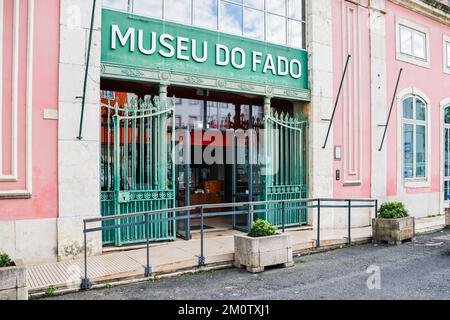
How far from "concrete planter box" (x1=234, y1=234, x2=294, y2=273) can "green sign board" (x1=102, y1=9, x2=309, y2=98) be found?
381cm

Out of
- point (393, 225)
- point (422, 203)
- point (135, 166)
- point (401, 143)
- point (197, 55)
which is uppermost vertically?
point (197, 55)

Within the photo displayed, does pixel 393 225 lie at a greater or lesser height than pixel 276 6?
lesser

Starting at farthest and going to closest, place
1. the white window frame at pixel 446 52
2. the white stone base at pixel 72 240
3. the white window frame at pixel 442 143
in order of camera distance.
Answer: the white window frame at pixel 446 52
the white window frame at pixel 442 143
the white stone base at pixel 72 240

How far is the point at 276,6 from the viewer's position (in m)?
10.2

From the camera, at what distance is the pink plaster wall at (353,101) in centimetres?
1077

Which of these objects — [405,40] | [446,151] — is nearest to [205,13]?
[405,40]

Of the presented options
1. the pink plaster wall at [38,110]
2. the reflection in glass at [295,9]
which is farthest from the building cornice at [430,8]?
the pink plaster wall at [38,110]

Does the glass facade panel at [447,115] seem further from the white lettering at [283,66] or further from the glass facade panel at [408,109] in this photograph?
the white lettering at [283,66]

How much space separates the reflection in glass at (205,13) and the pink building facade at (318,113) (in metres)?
2.14

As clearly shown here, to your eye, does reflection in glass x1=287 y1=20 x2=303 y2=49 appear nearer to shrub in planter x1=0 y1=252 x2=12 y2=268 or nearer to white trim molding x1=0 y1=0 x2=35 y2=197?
white trim molding x1=0 y1=0 x2=35 y2=197

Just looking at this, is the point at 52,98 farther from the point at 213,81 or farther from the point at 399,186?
the point at 399,186

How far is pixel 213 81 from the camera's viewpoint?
883cm

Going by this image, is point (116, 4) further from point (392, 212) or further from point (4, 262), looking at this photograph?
point (392, 212)

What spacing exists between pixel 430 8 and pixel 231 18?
25.9ft
